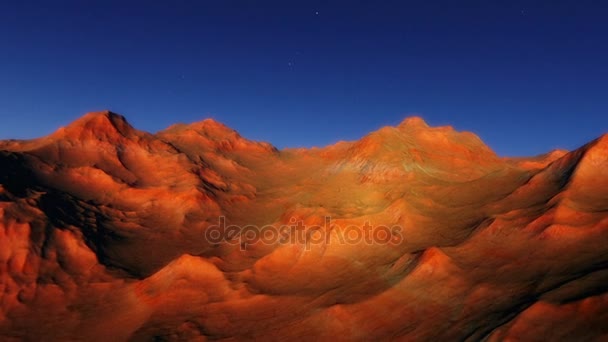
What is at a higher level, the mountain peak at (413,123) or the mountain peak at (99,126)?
the mountain peak at (99,126)

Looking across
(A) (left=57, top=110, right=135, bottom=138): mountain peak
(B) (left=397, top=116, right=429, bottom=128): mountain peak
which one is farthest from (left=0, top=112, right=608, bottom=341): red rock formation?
(B) (left=397, top=116, right=429, bottom=128): mountain peak

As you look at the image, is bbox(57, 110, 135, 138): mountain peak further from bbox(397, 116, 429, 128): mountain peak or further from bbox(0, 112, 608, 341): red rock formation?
bbox(397, 116, 429, 128): mountain peak

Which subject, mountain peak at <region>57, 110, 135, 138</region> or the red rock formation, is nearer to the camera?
the red rock formation

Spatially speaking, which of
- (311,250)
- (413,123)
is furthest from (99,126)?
(413,123)

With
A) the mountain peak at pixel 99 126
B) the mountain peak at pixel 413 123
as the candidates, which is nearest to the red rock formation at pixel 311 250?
the mountain peak at pixel 99 126

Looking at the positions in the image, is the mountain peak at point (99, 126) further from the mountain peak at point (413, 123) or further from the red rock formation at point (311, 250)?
the mountain peak at point (413, 123)

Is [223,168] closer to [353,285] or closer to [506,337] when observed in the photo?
[353,285]

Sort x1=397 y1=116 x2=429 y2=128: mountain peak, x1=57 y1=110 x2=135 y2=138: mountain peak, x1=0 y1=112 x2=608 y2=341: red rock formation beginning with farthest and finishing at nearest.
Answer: x1=397 y1=116 x2=429 y2=128: mountain peak
x1=57 y1=110 x2=135 y2=138: mountain peak
x1=0 y1=112 x2=608 y2=341: red rock formation

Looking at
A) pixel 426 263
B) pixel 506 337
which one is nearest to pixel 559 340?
pixel 506 337
